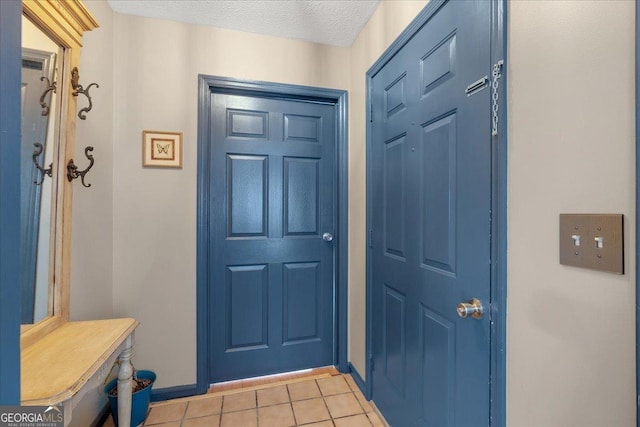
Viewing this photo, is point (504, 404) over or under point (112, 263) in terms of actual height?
under

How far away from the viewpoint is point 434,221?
1.20 metres

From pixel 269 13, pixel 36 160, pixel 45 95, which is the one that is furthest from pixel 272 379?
pixel 269 13

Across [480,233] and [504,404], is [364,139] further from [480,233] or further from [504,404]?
[504,404]

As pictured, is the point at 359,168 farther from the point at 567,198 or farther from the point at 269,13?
the point at 567,198

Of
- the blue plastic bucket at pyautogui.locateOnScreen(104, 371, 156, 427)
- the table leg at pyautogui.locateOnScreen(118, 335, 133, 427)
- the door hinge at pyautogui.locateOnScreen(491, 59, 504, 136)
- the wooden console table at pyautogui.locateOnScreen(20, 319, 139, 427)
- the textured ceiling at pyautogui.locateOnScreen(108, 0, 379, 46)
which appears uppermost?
the textured ceiling at pyautogui.locateOnScreen(108, 0, 379, 46)

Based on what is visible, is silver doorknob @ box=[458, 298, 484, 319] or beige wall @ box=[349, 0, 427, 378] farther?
beige wall @ box=[349, 0, 427, 378]

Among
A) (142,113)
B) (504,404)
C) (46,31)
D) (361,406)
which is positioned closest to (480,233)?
(504,404)

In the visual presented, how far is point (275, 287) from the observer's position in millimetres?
2084

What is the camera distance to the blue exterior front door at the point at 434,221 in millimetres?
962

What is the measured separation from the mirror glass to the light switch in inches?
64.3

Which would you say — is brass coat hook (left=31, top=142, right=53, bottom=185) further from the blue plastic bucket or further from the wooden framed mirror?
the blue plastic bucket

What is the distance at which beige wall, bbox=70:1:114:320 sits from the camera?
1430 mm

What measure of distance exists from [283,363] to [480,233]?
5.72 ft

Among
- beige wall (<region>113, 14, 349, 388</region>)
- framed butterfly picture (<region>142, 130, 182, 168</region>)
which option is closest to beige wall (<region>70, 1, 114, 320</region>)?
beige wall (<region>113, 14, 349, 388</region>)
